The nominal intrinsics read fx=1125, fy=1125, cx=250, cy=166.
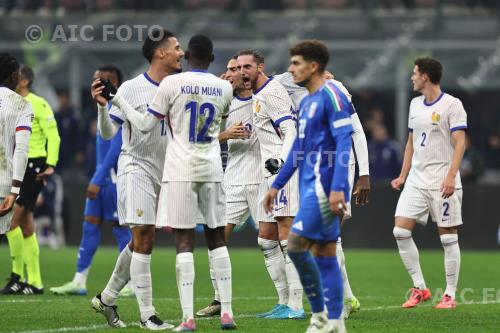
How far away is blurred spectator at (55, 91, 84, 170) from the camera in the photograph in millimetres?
22156

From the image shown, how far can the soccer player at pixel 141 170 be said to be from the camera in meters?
9.21

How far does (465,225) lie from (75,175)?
7.91 m

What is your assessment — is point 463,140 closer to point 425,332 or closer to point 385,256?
Result: point 425,332

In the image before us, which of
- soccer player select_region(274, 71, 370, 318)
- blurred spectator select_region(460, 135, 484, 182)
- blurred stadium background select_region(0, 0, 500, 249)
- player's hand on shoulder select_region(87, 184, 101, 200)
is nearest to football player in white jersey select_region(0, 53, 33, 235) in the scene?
player's hand on shoulder select_region(87, 184, 101, 200)

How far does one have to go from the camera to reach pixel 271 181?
34.8ft

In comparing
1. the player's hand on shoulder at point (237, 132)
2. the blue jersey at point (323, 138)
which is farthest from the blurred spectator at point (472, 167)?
the blue jersey at point (323, 138)

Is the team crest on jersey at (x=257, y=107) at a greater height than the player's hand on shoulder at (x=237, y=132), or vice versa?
the team crest on jersey at (x=257, y=107)

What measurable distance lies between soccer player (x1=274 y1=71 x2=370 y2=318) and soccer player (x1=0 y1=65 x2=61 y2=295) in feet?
10.7

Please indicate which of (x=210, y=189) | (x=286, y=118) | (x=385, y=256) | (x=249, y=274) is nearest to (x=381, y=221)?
(x=385, y=256)

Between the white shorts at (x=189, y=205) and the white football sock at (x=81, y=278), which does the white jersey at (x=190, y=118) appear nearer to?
the white shorts at (x=189, y=205)

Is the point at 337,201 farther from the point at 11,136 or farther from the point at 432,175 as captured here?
the point at 432,175

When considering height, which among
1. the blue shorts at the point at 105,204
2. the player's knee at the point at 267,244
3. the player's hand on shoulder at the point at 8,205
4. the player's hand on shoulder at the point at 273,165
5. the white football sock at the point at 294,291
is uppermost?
the player's hand on shoulder at the point at 273,165

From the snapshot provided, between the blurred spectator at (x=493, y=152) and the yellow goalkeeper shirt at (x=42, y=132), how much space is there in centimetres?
1206

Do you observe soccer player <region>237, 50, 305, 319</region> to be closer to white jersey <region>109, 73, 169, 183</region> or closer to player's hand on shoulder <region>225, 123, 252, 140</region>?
player's hand on shoulder <region>225, 123, 252, 140</region>
